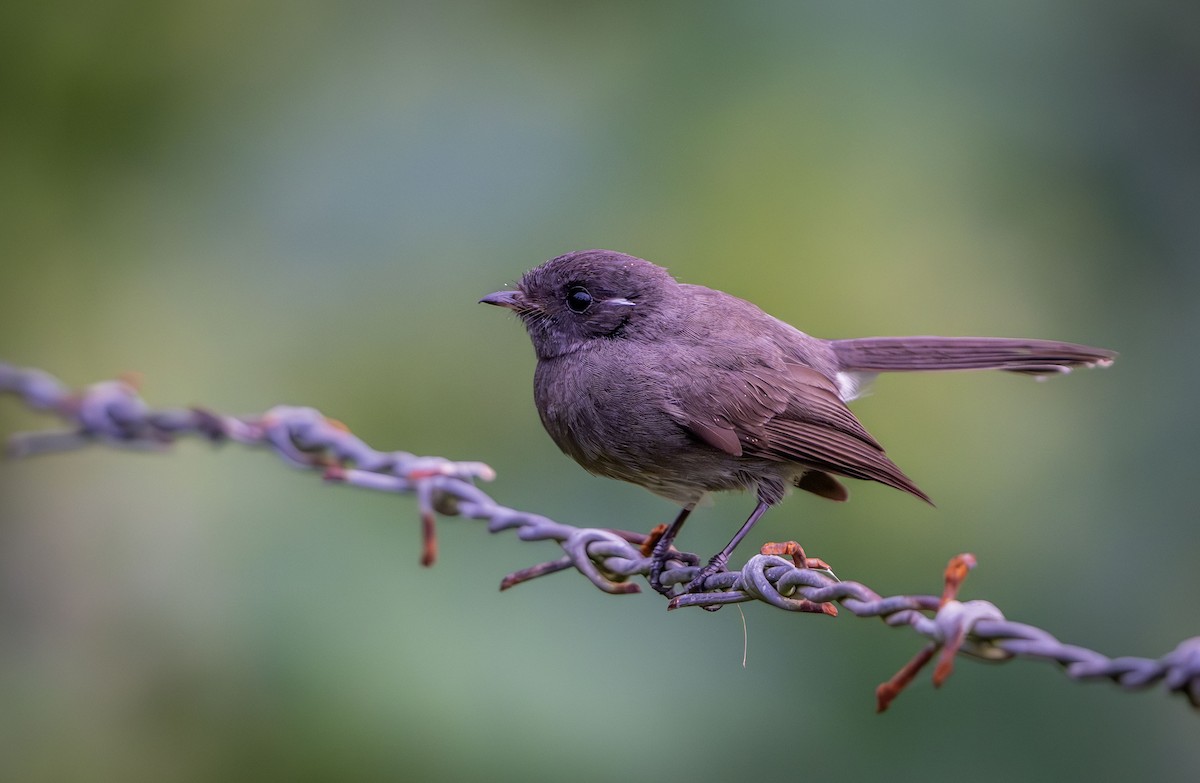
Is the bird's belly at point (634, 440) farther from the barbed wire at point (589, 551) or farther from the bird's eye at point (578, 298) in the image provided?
the bird's eye at point (578, 298)

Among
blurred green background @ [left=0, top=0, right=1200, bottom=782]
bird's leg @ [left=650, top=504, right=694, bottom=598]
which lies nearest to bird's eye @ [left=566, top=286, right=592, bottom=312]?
blurred green background @ [left=0, top=0, right=1200, bottom=782]

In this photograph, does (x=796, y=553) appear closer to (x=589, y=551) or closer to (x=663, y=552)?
(x=589, y=551)

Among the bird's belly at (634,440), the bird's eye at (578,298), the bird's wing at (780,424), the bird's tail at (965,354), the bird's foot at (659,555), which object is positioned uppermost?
the bird's tail at (965,354)

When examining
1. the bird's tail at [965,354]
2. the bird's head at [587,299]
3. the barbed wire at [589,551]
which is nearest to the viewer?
the barbed wire at [589,551]

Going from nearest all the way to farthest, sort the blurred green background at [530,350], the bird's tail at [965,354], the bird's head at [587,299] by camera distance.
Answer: the blurred green background at [530,350] < the bird's head at [587,299] < the bird's tail at [965,354]

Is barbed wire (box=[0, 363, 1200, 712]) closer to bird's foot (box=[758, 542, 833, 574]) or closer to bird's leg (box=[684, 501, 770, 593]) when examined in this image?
bird's foot (box=[758, 542, 833, 574])

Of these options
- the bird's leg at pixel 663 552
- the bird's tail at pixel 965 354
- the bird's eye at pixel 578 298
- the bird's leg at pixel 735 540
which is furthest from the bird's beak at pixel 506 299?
the bird's tail at pixel 965 354
